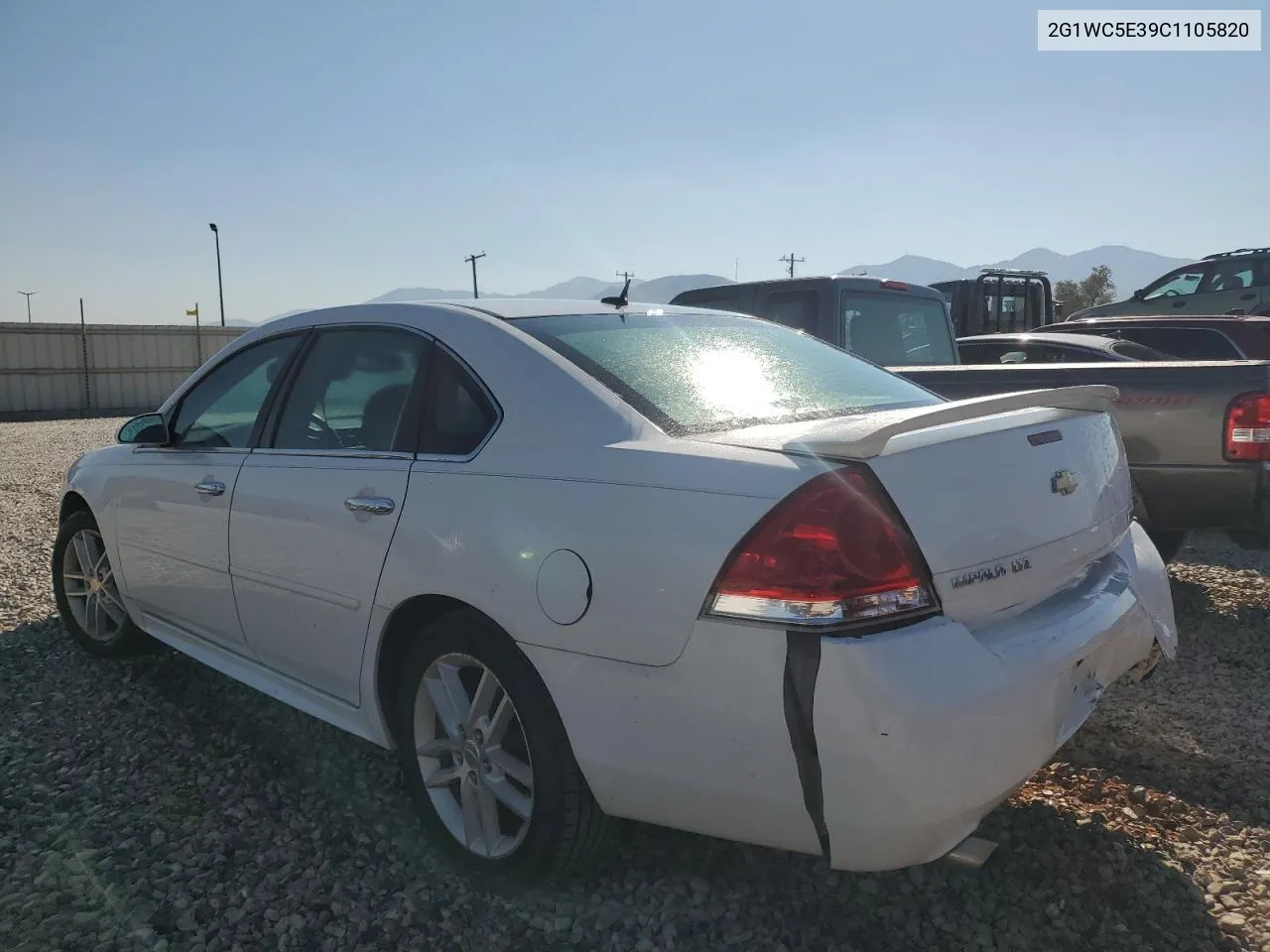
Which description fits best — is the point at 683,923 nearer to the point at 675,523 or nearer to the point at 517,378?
the point at 675,523

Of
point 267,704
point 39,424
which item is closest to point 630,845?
point 267,704

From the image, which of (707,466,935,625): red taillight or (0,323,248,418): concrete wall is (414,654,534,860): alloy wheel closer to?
(707,466,935,625): red taillight

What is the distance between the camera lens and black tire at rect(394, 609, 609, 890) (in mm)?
2229

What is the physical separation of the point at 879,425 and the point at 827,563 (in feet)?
1.12

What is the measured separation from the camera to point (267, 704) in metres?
3.76

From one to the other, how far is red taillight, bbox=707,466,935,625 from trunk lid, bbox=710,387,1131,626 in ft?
0.17

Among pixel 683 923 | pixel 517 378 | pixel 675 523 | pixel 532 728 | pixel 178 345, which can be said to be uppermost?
pixel 178 345

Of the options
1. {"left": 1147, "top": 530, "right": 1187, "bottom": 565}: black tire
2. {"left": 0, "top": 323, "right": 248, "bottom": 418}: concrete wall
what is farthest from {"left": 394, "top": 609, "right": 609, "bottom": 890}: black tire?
{"left": 0, "top": 323, "right": 248, "bottom": 418}: concrete wall

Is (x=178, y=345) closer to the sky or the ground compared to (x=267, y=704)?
closer to the sky

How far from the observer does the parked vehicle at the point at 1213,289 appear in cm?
1396

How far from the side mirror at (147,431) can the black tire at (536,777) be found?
71.5 inches

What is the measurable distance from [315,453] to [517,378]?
84 cm

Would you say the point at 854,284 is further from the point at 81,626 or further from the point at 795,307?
the point at 81,626

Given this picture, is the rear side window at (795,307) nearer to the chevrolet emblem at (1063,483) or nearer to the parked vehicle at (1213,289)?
the chevrolet emblem at (1063,483)
